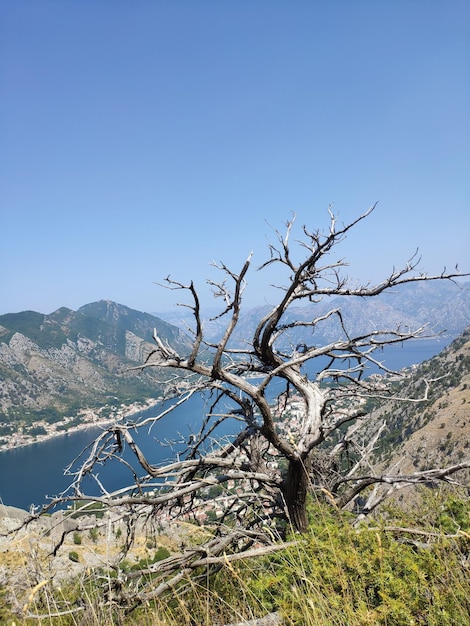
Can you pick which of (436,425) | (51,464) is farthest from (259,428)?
(51,464)

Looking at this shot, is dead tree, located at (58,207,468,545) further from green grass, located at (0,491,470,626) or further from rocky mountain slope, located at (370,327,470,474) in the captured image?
rocky mountain slope, located at (370,327,470,474)

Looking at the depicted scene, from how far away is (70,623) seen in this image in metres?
3.59

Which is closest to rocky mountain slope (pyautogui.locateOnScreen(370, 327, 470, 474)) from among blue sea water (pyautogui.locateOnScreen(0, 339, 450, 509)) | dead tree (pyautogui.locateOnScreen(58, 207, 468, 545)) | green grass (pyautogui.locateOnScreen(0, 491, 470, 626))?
blue sea water (pyautogui.locateOnScreen(0, 339, 450, 509))

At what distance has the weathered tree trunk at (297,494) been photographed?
4.87 m

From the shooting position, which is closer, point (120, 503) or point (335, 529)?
point (335, 529)

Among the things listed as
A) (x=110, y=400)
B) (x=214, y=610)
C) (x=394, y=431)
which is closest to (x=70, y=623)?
(x=214, y=610)

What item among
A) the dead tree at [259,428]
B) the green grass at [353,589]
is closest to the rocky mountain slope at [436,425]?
the dead tree at [259,428]

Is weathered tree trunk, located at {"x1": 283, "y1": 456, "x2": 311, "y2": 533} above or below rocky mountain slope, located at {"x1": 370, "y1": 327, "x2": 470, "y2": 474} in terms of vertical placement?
above

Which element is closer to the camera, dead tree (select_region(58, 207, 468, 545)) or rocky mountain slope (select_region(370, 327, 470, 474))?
dead tree (select_region(58, 207, 468, 545))

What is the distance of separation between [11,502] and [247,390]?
86640mm

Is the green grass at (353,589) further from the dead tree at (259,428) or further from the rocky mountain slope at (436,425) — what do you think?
the rocky mountain slope at (436,425)

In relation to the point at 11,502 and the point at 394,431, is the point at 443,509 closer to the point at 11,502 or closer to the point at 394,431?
the point at 394,431

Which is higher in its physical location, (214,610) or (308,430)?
(308,430)

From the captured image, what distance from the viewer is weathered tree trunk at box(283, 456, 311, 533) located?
4871 millimetres
